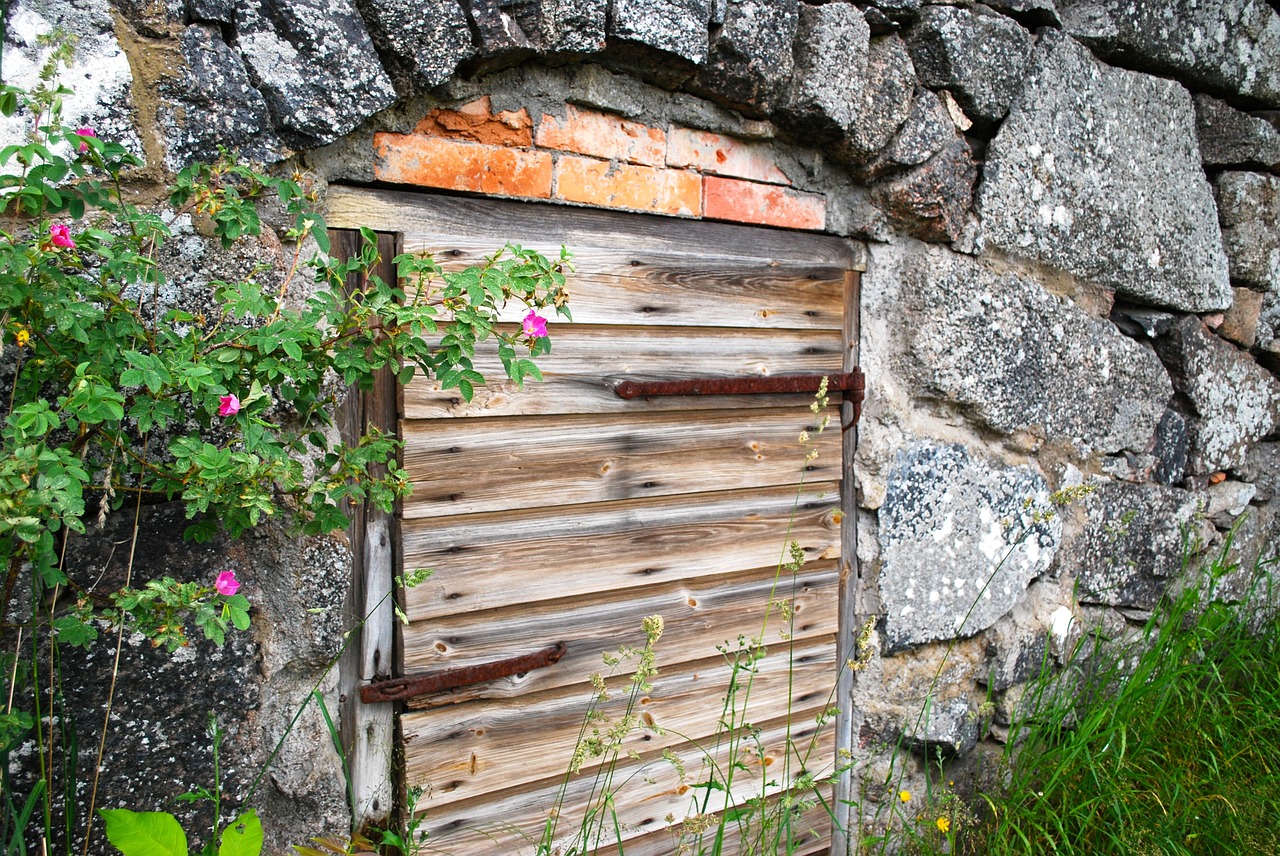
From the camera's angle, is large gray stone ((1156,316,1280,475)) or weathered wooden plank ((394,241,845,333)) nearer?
weathered wooden plank ((394,241,845,333))

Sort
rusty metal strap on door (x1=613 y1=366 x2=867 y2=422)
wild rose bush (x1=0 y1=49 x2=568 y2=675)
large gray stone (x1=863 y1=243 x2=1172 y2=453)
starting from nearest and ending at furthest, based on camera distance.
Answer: wild rose bush (x1=0 y1=49 x2=568 y2=675)
rusty metal strap on door (x1=613 y1=366 x2=867 y2=422)
large gray stone (x1=863 y1=243 x2=1172 y2=453)

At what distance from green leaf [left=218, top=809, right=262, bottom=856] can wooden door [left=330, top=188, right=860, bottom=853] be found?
368 millimetres

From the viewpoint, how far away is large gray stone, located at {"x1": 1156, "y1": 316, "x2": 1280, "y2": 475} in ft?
8.62

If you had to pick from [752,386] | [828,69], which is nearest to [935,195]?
[828,69]

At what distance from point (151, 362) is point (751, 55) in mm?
1200

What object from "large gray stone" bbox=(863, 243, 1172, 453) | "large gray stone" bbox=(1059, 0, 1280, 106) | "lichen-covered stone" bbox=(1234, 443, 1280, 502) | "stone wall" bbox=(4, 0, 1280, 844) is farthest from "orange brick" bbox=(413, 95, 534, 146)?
"lichen-covered stone" bbox=(1234, 443, 1280, 502)

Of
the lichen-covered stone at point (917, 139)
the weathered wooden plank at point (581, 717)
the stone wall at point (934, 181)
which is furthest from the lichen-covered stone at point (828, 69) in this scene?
the weathered wooden plank at point (581, 717)

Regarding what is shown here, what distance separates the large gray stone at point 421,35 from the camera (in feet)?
4.38

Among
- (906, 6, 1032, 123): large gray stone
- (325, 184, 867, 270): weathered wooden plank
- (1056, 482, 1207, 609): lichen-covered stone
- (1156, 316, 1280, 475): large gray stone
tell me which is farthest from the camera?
(1156, 316, 1280, 475): large gray stone

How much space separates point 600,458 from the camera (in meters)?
1.73

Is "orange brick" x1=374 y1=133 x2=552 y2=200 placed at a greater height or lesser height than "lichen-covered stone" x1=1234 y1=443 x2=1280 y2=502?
greater

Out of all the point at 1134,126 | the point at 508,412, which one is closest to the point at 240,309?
the point at 508,412

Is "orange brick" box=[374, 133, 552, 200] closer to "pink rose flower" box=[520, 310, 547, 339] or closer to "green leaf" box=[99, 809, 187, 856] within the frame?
"pink rose flower" box=[520, 310, 547, 339]

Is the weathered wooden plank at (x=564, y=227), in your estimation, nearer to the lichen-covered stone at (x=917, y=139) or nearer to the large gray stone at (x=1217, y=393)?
the lichen-covered stone at (x=917, y=139)
